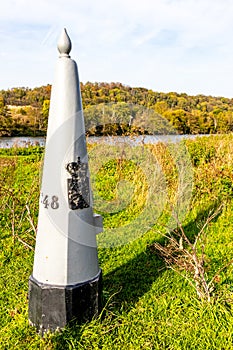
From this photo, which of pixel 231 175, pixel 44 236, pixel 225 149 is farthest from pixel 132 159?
pixel 44 236

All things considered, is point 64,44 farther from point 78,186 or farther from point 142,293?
point 142,293

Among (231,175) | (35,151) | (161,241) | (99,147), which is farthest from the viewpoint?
(35,151)

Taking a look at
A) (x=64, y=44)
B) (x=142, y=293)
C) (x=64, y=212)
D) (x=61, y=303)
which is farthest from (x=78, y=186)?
(x=142, y=293)

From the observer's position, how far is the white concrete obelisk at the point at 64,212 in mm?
2496

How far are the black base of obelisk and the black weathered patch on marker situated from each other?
584mm

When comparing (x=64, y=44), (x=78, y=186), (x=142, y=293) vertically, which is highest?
(x=64, y=44)

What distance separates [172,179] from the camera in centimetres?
640

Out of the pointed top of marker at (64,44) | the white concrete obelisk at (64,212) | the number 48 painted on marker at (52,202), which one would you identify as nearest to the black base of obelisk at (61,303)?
the white concrete obelisk at (64,212)

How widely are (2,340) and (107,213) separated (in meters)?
3.20

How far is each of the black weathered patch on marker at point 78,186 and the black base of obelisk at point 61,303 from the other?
584 mm

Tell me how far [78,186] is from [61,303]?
0.84 m

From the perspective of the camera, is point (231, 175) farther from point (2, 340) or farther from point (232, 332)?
point (2, 340)

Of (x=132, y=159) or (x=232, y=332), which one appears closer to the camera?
(x=232, y=332)

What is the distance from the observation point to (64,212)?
251cm
